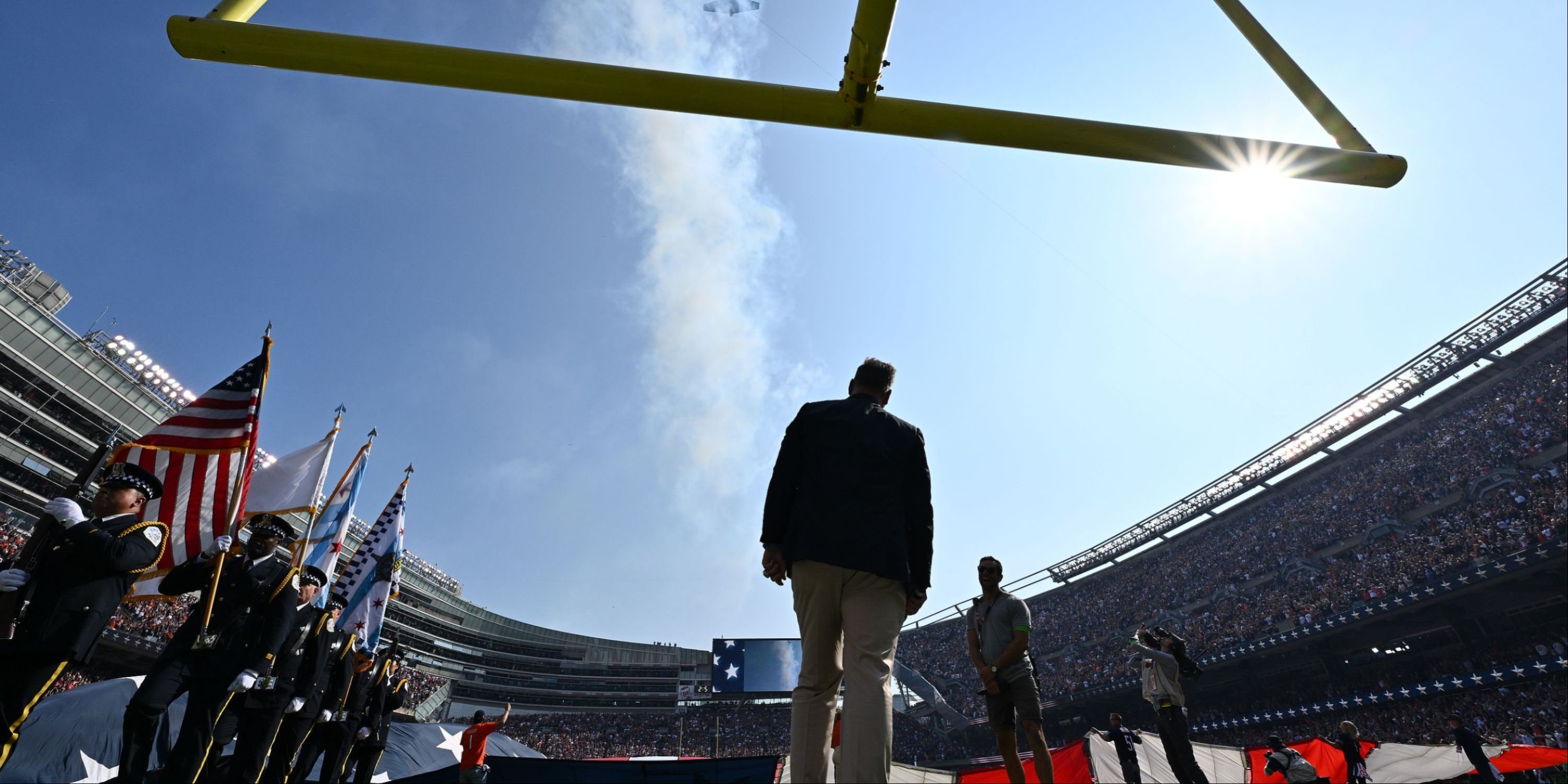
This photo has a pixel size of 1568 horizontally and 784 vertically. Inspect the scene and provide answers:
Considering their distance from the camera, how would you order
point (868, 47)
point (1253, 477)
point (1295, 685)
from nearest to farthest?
point (868, 47)
point (1295, 685)
point (1253, 477)

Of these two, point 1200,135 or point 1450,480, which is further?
point 1450,480

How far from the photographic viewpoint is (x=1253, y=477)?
103ft

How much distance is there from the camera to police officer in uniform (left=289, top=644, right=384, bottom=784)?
20.3 feet

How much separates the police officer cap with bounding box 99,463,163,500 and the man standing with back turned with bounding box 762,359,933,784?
12.6 ft

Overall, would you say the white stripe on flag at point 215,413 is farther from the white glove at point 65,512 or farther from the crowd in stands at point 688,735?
the crowd in stands at point 688,735

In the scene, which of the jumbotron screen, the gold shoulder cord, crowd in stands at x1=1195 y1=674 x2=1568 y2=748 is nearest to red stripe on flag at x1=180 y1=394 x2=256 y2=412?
the gold shoulder cord

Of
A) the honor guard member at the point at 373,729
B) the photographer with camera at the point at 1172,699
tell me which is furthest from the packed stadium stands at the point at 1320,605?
the honor guard member at the point at 373,729

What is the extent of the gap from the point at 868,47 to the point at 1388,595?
27.1 m

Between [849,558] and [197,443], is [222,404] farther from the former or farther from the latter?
[849,558]

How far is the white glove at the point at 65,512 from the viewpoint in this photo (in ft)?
11.1

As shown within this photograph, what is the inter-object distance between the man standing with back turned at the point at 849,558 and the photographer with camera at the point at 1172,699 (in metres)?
3.97

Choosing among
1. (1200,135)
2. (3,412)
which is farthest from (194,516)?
(3,412)

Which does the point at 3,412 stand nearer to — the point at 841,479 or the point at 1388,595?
the point at 841,479

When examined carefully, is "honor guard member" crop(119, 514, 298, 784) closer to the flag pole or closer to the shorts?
the flag pole
